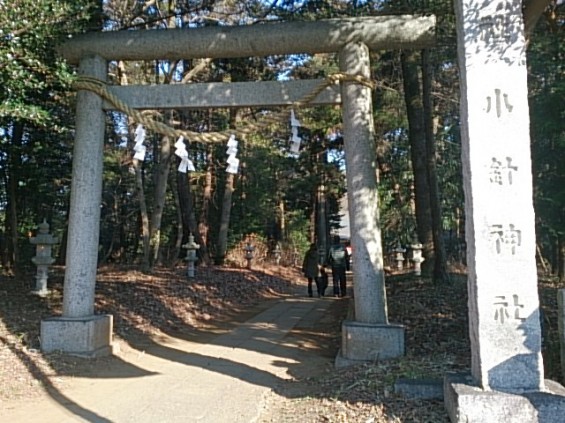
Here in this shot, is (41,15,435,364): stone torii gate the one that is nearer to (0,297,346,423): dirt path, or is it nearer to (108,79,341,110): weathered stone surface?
(108,79,341,110): weathered stone surface

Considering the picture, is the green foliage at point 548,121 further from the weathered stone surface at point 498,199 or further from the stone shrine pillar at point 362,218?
the weathered stone surface at point 498,199

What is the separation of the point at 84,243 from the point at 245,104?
8.84ft

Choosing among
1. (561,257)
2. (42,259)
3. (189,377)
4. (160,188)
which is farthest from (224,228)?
(189,377)

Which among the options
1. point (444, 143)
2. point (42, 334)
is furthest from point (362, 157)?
point (444, 143)

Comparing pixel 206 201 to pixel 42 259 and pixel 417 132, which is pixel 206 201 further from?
pixel 417 132

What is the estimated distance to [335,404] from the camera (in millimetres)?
4438

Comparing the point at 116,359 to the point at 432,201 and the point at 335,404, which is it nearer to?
the point at 335,404

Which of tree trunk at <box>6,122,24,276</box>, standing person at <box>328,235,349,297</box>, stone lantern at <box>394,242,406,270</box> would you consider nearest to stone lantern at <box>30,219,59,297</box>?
tree trunk at <box>6,122,24,276</box>

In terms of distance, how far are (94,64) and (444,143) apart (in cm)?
1619

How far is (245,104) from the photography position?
21.3ft

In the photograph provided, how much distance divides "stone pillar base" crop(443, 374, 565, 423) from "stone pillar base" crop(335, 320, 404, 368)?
2.29m

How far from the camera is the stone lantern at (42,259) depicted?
10742 millimetres

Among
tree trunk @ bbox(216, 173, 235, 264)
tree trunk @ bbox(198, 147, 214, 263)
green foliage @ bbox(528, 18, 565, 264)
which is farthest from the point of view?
tree trunk @ bbox(198, 147, 214, 263)

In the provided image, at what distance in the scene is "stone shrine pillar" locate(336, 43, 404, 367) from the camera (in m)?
6.00
